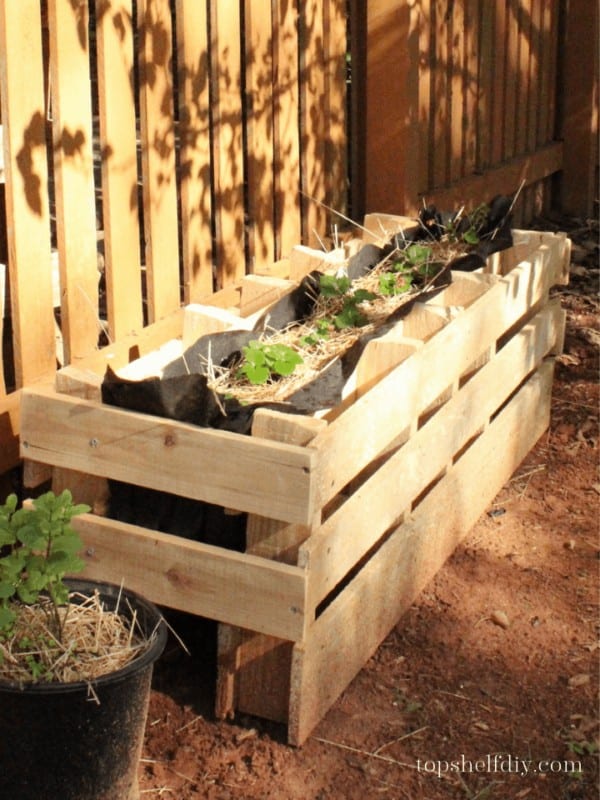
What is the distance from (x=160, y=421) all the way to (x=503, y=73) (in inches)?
199

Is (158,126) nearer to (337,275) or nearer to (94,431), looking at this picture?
(337,275)

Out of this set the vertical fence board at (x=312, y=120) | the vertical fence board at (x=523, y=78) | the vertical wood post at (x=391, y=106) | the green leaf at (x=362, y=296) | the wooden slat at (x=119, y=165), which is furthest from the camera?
the vertical fence board at (x=523, y=78)

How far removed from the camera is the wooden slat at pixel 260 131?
17.1 feet

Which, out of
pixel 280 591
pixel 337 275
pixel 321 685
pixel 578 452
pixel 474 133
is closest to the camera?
pixel 280 591

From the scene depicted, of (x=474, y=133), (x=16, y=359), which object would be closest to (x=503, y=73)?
(x=474, y=133)

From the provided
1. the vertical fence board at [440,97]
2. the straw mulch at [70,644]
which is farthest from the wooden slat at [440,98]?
the straw mulch at [70,644]

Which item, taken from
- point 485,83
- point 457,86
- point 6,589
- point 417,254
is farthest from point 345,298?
point 485,83

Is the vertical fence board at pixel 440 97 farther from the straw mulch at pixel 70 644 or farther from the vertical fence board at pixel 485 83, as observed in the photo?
the straw mulch at pixel 70 644

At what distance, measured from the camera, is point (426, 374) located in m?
4.37

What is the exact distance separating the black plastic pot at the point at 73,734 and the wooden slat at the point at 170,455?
48cm

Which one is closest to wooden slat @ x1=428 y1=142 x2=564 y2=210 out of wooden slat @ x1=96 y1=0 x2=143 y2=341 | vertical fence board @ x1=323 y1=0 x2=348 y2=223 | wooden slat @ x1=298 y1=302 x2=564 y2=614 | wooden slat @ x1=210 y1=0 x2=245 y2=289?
vertical fence board @ x1=323 y1=0 x2=348 y2=223

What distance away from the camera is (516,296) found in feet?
17.2

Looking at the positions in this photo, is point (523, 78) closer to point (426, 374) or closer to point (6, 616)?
point (426, 374)

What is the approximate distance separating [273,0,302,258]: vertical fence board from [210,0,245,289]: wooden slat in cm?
29
